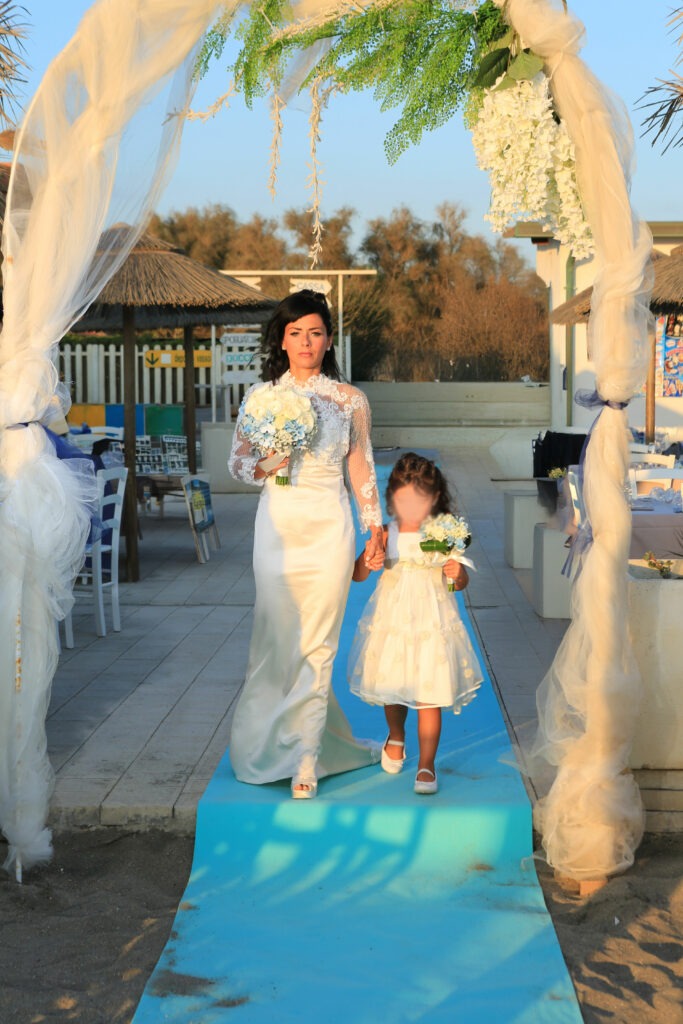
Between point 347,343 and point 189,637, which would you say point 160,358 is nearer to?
point 347,343

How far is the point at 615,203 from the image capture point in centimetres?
443

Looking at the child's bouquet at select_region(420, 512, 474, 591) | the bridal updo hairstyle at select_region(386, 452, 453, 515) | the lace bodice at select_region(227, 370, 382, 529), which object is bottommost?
the child's bouquet at select_region(420, 512, 474, 591)

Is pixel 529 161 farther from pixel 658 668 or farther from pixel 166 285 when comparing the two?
pixel 166 285

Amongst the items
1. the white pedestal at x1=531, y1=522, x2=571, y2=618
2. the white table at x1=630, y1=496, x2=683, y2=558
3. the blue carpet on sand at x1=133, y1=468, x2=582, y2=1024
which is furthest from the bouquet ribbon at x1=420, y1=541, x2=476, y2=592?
the white pedestal at x1=531, y1=522, x2=571, y2=618

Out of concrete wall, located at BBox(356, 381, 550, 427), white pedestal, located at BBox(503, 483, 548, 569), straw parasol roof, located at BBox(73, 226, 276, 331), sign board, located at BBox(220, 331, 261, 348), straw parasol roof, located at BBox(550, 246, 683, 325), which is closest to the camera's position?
straw parasol roof, located at BBox(73, 226, 276, 331)

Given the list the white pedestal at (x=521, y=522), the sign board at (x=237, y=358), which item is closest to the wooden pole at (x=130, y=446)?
the white pedestal at (x=521, y=522)

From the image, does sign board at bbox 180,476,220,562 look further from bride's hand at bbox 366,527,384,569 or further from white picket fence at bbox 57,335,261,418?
white picket fence at bbox 57,335,261,418

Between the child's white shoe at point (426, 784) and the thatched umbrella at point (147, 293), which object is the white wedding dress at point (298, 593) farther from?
the thatched umbrella at point (147, 293)

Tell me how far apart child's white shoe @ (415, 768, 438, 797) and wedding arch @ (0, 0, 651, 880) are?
44 centimetres

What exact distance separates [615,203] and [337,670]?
3669mm

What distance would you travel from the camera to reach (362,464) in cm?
518

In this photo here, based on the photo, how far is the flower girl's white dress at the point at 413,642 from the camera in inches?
194

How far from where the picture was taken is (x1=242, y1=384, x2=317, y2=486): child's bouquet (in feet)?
15.8

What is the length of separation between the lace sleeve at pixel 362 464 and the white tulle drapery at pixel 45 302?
3.81ft
